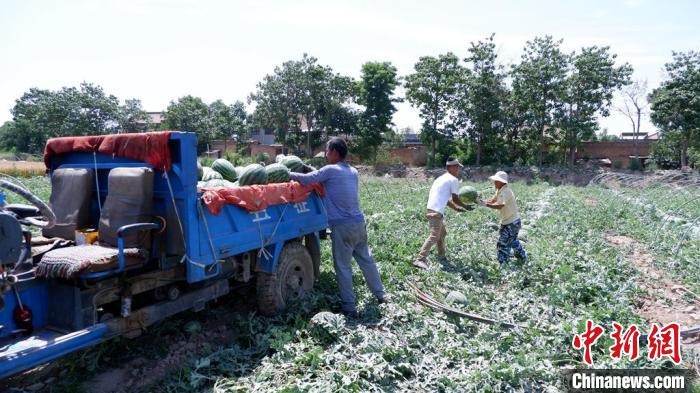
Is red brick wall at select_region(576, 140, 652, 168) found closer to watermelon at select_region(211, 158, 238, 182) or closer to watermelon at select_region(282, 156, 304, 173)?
watermelon at select_region(282, 156, 304, 173)

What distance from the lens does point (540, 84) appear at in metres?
34.6

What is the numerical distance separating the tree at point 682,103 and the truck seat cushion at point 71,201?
36.2 metres

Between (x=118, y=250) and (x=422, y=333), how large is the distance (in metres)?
3.25

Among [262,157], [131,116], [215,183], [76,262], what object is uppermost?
[131,116]

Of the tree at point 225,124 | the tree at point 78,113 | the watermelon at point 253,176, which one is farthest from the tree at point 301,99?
the watermelon at point 253,176

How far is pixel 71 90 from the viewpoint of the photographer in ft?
153

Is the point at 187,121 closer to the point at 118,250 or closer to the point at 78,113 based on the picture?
the point at 78,113

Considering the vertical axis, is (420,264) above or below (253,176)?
below

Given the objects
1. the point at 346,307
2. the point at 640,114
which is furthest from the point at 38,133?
the point at 640,114

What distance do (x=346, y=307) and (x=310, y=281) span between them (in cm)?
83

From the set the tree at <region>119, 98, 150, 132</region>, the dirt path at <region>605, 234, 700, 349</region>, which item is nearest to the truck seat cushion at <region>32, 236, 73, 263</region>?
the dirt path at <region>605, 234, 700, 349</region>

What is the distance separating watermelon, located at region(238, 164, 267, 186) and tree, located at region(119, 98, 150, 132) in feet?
150

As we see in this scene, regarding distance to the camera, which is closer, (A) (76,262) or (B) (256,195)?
(A) (76,262)

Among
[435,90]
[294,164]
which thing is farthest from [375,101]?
[294,164]
